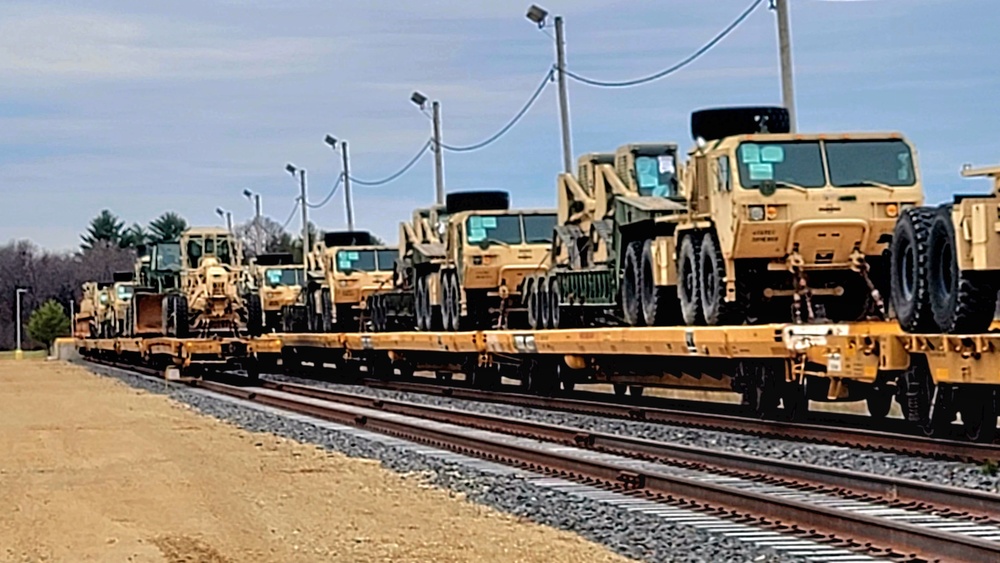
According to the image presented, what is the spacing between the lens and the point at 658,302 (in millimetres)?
23391

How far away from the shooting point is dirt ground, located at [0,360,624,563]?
38.4ft

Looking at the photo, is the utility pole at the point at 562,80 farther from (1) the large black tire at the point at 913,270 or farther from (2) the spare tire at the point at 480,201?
(1) the large black tire at the point at 913,270

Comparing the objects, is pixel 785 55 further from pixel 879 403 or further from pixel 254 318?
pixel 254 318

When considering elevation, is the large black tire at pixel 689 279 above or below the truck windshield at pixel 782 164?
below

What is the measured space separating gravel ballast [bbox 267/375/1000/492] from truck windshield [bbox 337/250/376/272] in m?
16.5

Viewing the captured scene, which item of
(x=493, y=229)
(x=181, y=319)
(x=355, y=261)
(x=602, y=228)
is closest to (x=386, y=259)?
(x=355, y=261)

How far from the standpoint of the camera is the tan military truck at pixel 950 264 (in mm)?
15047

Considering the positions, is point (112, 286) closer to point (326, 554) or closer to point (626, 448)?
point (626, 448)

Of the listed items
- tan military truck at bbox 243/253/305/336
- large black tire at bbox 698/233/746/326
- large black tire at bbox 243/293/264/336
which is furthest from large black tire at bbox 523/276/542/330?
tan military truck at bbox 243/253/305/336

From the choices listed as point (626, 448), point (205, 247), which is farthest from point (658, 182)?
point (205, 247)

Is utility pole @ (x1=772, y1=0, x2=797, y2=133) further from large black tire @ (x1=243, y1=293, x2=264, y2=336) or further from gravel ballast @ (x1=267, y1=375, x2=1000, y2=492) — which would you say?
large black tire @ (x1=243, y1=293, x2=264, y2=336)

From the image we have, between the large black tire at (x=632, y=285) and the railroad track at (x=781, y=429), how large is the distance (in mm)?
1212

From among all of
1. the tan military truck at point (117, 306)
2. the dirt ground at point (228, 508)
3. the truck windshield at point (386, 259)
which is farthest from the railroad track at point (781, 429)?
the tan military truck at point (117, 306)

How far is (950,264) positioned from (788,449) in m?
2.81
